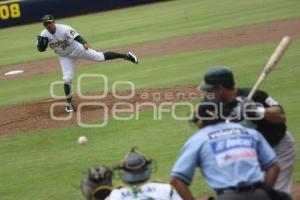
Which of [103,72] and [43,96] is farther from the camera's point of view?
[103,72]

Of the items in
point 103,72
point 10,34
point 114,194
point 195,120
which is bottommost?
point 10,34

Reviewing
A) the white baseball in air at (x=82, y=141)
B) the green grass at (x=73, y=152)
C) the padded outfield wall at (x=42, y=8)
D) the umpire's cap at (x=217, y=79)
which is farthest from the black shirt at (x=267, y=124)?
the padded outfield wall at (x=42, y=8)

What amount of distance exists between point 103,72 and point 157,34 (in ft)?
17.3

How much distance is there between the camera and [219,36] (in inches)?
699

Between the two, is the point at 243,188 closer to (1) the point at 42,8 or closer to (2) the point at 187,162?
(2) the point at 187,162

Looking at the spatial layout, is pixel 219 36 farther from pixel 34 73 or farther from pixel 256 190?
pixel 256 190

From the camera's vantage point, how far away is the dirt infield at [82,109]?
35.9ft

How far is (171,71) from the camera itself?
14.0 m

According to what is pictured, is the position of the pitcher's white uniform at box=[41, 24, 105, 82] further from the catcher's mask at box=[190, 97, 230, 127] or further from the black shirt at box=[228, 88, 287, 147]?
the catcher's mask at box=[190, 97, 230, 127]

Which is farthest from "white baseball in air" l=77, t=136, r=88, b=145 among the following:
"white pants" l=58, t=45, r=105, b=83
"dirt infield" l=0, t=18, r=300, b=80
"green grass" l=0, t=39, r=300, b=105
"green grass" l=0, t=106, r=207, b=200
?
"dirt infield" l=0, t=18, r=300, b=80

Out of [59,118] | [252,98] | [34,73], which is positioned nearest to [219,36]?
[34,73]

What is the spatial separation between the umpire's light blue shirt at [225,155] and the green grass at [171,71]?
7068 millimetres

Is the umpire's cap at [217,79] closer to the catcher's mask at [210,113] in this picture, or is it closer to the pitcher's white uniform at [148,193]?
the catcher's mask at [210,113]

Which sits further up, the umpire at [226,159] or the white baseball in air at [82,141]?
the umpire at [226,159]
